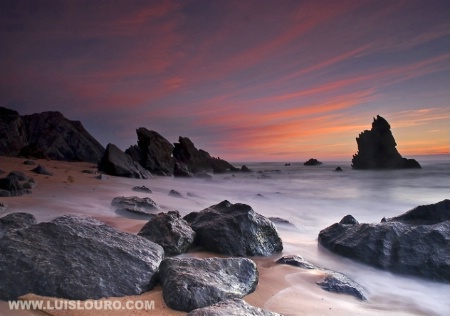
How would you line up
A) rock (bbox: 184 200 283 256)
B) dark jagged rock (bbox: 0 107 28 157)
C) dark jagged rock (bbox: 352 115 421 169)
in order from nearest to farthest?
rock (bbox: 184 200 283 256) → dark jagged rock (bbox: 0 107 28 157) → dark jagged rock (bbox: 352 115 421 169)

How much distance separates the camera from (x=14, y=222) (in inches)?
158

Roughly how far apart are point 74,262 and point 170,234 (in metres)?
1.48

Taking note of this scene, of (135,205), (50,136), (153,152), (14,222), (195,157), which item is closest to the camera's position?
(14,222)

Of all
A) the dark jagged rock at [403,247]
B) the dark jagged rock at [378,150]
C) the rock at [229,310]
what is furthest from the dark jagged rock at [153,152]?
the dark jagged rock at [378,150]

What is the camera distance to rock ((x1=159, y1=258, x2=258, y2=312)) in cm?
254

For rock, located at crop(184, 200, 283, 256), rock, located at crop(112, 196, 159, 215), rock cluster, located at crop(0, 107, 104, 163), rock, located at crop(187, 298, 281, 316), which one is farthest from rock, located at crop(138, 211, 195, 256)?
rock cluster, located at crop(0, 107, 104, 163)

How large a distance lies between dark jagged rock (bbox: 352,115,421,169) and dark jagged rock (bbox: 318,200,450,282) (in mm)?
39936

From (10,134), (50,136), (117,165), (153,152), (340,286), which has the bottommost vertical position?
(340,286)

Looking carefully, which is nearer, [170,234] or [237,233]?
[170,234]

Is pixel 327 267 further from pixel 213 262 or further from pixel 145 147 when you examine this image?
pixel 145 147

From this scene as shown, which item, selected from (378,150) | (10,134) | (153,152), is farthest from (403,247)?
(378,150)

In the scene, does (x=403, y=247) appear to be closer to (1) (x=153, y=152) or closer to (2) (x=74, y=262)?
(2) (x=74, y=262)

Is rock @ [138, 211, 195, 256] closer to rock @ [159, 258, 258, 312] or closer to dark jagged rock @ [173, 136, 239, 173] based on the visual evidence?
rock @ [159, 258, 258, 312]

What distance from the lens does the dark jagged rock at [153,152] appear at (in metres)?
23.2
